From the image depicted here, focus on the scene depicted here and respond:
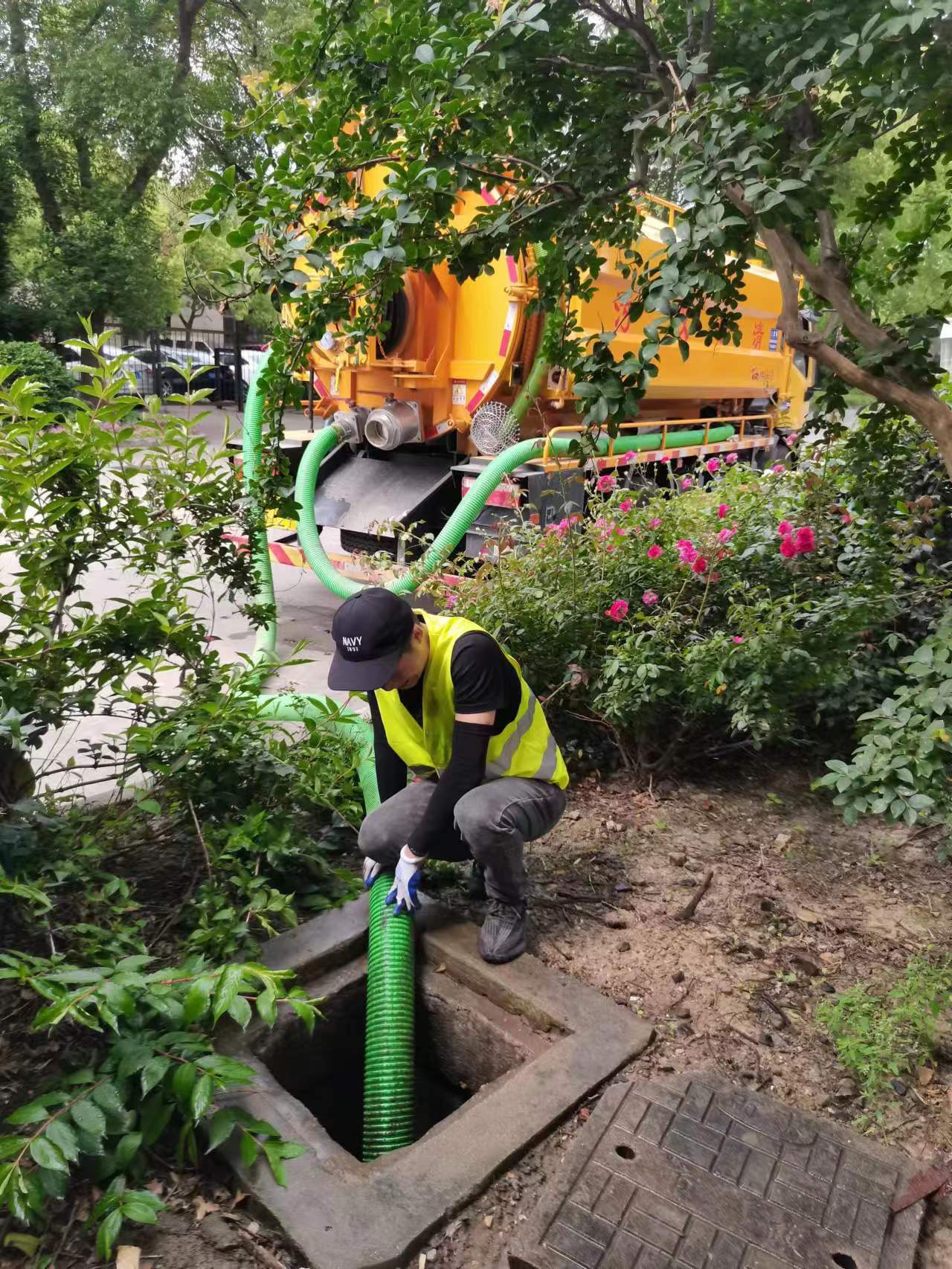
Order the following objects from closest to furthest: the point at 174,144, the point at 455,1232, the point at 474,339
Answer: the point at 455,1232 < the point at 474,339 < the point at 174,144

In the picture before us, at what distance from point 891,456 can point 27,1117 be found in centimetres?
325

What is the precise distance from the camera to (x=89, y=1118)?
5.50 ft

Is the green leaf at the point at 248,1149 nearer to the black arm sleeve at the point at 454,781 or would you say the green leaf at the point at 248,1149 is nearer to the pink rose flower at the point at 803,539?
the black arm sleeve at the point at 454,781

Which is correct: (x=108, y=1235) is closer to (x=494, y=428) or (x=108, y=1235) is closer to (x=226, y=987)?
(x=226, y=987)

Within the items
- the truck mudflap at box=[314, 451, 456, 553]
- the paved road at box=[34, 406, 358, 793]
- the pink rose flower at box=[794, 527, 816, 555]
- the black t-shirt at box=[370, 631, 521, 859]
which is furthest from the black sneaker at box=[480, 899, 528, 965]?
the truck mudflap at box=[314, 451, 456, 553]

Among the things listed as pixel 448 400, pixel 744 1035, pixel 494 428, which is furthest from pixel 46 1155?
pixel 448 400

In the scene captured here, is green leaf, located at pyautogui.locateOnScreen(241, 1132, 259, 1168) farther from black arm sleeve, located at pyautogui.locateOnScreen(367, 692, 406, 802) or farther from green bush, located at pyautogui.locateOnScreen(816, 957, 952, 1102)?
green bush, located at pyautogui.locateOnScreen(816, 957, 952, 1102)

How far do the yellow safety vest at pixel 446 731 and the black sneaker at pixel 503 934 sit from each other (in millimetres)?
377

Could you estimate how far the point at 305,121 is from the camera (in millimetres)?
2158

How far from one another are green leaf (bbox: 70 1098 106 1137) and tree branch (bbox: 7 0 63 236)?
1766 centimetres

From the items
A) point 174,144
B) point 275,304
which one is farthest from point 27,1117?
point 174,144

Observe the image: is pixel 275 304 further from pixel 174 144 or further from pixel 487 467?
pixel 174 144

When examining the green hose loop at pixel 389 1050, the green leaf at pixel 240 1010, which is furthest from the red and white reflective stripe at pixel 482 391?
the green leaf at pixel 240 1010

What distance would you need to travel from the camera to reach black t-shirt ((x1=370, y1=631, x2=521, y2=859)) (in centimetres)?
233
